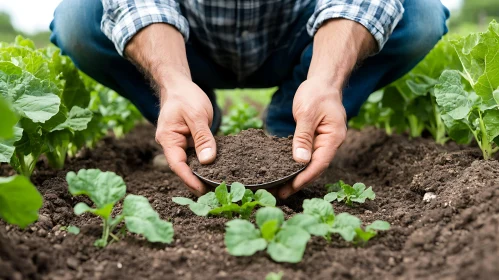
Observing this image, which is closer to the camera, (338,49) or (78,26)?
(338,49)

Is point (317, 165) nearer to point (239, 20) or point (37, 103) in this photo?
point (239, 20)

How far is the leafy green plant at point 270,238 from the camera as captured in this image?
1616 mm

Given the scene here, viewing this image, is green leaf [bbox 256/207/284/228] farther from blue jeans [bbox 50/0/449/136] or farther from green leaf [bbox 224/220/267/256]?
blue jeans [bbox 50/0/449/136]

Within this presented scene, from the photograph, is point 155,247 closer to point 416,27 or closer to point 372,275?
point 372,275

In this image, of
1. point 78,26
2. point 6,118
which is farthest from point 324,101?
point 78,26

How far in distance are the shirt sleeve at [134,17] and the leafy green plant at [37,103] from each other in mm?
397

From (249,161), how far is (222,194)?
32 cm

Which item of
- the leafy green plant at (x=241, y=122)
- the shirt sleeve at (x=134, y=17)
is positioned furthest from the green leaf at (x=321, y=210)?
the leafy green plant at (x=241, y=122)

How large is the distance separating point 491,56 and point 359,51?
2.09 ft

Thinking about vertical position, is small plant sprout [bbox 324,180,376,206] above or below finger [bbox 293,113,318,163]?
below

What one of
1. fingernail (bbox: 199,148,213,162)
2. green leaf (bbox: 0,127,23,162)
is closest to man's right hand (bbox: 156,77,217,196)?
fingernail (bbox: 199,148,213,162)

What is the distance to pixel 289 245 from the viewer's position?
1.65m


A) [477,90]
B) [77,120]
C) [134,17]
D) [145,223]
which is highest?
[134,17]

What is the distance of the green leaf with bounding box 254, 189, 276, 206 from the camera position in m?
2.05
